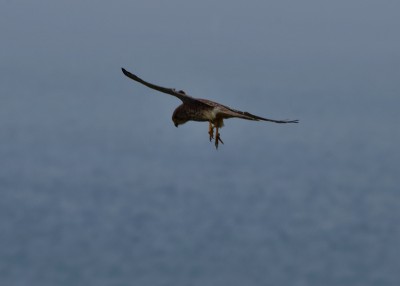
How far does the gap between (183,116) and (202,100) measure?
20.5 inches

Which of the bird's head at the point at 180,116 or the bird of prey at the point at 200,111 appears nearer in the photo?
the bird of prey at the point at 200,111

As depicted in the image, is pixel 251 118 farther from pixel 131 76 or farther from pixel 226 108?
pixel 131 76

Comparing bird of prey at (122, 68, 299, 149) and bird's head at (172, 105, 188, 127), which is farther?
bird's head at (172, 105, 188, 127)

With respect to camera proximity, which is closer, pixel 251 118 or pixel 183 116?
pixel 251 118

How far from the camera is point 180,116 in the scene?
60.0ft

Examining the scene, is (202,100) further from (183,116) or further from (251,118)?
(251,118)

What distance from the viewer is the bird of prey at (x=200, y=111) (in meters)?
17.3

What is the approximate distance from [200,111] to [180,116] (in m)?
0.49

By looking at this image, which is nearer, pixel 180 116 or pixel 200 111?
pixel 200 111

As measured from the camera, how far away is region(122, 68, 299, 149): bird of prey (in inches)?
680

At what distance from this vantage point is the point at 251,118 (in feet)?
53.5

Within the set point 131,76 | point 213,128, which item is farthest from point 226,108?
point 131,76

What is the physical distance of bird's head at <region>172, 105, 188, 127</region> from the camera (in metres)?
18.2

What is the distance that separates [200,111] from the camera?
17906 millimetres
